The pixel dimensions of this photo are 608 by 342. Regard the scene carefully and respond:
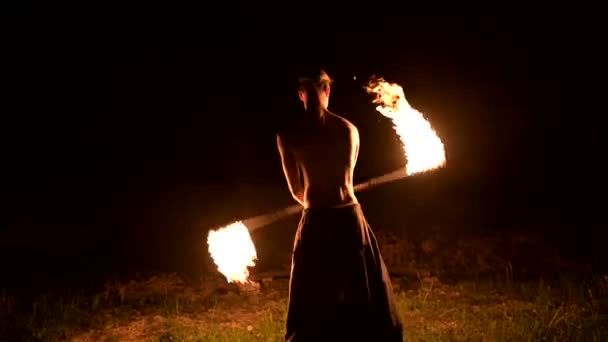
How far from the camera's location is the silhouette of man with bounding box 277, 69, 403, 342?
4.56 m

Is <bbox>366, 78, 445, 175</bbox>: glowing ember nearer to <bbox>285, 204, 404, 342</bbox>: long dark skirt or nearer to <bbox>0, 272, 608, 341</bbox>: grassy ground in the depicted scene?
<bbox>285, 204, 404, 342</bbox>: long dark skirt

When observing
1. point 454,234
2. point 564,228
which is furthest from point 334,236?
point 564,228

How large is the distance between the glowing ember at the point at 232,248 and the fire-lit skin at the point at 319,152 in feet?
2.09

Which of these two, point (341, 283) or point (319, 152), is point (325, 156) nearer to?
point (319, 152)

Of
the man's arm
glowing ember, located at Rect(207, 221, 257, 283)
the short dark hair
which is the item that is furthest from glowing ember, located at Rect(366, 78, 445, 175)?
glowing ember, located at Rect(207, 221, 257, 283)

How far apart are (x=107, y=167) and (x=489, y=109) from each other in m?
8.50

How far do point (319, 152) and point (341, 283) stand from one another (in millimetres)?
936

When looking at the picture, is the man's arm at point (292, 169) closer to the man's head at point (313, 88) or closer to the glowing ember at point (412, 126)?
the man's head at point (313, 88)

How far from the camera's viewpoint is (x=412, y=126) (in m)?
5.10

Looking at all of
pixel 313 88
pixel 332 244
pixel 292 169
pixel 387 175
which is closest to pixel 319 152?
pixel 292 169

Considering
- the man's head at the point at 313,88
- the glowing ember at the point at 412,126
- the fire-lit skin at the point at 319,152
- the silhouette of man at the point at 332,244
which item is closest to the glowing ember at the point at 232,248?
the silhouette of man at the point at 332,244

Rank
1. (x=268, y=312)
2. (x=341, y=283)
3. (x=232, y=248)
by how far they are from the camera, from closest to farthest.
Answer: (x=341, y=283) < (x=232, y=248) < (x=268, y=312)

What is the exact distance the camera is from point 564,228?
31.7 ft

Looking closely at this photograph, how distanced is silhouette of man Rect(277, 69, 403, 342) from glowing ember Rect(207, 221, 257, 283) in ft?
1.66
